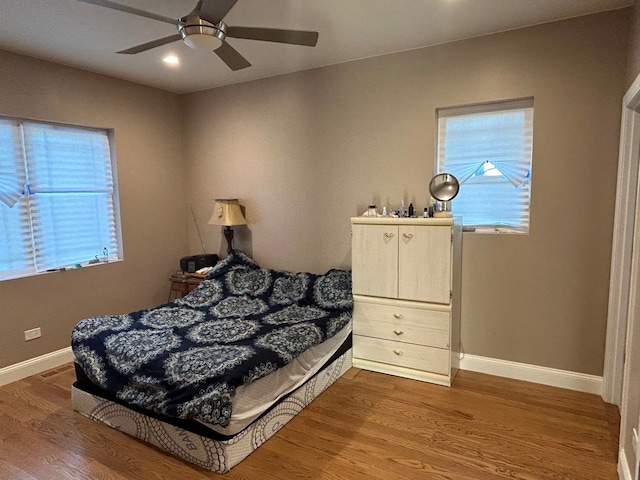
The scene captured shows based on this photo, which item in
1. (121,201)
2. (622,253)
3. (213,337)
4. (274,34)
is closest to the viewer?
(274,34)

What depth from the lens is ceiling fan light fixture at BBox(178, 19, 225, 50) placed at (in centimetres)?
192

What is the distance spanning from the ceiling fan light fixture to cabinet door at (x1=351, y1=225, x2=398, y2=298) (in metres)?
1.73

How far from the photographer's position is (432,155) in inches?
126

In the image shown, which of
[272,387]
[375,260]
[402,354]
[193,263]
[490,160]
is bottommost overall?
[402,354]

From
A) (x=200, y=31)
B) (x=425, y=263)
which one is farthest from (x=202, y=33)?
(x=425, y=263)

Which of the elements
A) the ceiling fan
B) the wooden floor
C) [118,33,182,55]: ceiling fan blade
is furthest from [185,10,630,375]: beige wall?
[118,33,182,55]: ceiling fan blade

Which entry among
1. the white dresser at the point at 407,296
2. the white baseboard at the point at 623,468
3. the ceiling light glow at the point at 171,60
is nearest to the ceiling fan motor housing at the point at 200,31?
the ceiling light glow at the point at 171,60

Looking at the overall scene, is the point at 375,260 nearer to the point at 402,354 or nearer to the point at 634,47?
the point at 402,354

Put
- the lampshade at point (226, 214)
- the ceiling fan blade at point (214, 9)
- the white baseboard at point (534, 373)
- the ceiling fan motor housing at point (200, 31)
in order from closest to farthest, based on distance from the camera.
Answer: the ceiling fan blade at point (214, 9)
the ceiling fan motor housing at point (200, 31)
the white baseboard at point (534, 373)
the lampshade at point (226, 214)

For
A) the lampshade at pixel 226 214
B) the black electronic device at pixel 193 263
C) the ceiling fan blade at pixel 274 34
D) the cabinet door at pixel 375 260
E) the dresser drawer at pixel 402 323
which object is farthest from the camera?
the black electronic device at pixel 193 263

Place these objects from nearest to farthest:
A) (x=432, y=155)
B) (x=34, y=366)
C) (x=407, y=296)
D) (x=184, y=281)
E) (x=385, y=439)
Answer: (x=385, y=439), (x=407, y=296), (x=432, y=155), (x=34, y=366), (x=184, y=281)

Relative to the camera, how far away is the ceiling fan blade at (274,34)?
2.05 meters

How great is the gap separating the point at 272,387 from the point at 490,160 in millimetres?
2374

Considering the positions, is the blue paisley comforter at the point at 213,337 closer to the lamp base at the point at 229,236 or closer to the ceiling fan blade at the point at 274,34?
the lamp base at the point at 229,236
